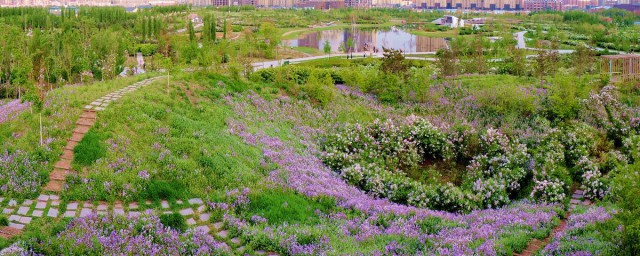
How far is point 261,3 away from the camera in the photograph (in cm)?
16100

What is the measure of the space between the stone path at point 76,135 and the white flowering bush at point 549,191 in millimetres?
7681

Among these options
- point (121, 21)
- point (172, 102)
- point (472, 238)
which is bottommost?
point (472, 238)

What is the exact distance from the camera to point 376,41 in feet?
183

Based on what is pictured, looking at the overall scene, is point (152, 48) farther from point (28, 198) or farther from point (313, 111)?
point (28, 198)

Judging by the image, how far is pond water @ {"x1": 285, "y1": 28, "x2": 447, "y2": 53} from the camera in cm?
4808

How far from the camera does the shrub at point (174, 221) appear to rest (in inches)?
283


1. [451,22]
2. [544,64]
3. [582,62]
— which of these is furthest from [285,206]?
[451,22]

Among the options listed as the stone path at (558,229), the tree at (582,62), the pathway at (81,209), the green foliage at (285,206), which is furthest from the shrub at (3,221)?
the tree at (582,62)

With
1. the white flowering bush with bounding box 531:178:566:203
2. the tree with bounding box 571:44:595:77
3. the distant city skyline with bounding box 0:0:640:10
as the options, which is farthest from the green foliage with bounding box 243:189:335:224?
the distant city skyline with bounding box 0:0:640:10

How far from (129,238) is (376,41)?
2000 inches

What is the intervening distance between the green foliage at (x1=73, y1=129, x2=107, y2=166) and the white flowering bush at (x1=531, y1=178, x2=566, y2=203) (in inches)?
288

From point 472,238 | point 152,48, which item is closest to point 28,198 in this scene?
point 472,238

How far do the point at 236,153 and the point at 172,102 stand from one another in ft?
8.30

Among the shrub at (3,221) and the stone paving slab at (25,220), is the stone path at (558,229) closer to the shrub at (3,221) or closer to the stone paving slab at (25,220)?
the stone paving slab at (25,220)
